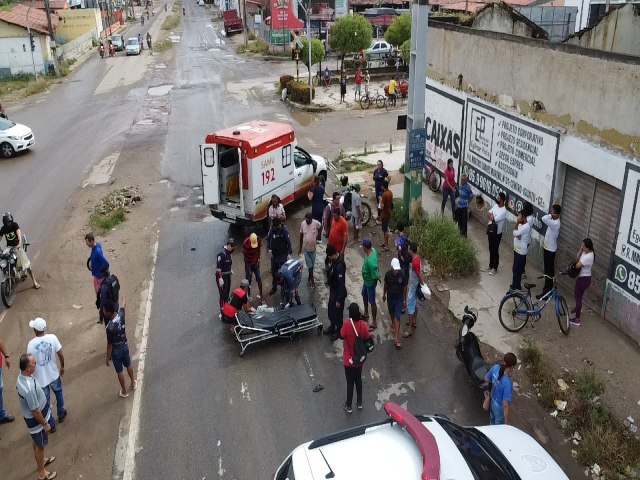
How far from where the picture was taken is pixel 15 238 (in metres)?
11.9

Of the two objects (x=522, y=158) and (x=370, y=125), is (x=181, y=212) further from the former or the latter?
(x=370, y=125)

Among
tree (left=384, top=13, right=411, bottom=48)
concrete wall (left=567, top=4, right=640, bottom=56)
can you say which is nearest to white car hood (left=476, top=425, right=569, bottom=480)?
concrete wall (left=567, top=4, right=640, bottom=56)

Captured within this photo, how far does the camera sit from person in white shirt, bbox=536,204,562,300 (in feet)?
34.3

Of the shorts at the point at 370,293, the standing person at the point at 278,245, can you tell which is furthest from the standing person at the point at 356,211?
the shorts at the point at 370,293

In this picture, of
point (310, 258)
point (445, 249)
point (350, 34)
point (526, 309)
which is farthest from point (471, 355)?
point (350, 34)

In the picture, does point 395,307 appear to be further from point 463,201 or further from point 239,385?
point 463,201

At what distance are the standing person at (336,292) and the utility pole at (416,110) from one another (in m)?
4.46

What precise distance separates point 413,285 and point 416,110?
5453mm

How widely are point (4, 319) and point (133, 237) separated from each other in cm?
404

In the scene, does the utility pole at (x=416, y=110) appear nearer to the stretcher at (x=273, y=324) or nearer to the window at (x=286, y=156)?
the window at (x=286, y=156)

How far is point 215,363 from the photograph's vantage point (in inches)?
374

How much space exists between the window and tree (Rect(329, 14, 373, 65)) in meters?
20.9

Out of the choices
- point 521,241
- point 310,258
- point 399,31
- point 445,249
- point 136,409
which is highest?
point 399,31

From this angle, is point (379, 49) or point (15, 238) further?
point (379, 49)
